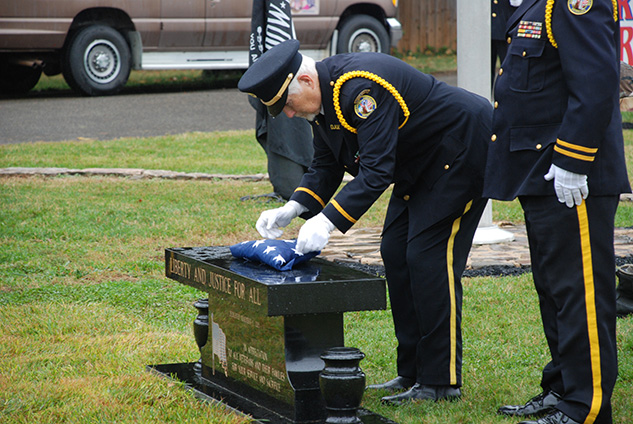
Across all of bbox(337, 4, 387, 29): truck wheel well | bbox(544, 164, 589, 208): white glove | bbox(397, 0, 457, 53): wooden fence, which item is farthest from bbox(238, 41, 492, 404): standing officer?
bbox(397, 0, 457, 53): wooden fence

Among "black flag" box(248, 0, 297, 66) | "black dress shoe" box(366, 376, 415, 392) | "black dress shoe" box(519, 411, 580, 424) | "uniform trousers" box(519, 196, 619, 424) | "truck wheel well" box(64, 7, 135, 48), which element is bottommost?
"black dress shoe" box(366, 376, 415, 392)

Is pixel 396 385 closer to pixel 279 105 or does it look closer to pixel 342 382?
pixel 342 382

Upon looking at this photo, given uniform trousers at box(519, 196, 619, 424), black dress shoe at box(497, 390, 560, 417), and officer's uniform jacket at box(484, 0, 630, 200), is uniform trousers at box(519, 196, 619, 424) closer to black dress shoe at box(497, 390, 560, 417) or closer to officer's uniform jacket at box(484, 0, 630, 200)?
officer's uniform jacket at box(484, 0, 630, 200)

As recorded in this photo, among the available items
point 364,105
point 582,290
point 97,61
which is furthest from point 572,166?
point 97,61

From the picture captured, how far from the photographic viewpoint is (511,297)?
17.4 feet

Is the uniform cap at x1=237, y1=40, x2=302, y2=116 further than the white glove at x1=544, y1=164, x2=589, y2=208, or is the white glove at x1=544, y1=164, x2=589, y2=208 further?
the uniform cap at x1=237, y1=40, x2=302, y2=116

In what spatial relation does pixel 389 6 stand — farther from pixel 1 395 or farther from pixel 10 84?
pixel 1 395

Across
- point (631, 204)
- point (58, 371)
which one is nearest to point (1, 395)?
point (58, 371)

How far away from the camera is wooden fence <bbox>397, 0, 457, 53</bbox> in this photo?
22.2m

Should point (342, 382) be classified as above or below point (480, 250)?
above

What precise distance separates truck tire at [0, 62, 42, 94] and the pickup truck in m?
0.02

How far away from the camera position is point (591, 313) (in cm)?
314

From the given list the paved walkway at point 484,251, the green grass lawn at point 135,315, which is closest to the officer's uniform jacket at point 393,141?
the green grass lawn at point 135,315

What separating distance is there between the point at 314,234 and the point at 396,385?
37.1 inches
